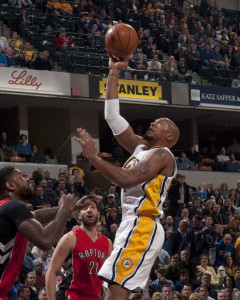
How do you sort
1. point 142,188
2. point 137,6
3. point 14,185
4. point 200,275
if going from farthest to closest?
point 137,6 → point 200,275 → point 142,188 → point 14,185

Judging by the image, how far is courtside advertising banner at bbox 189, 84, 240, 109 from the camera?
23.1 metres

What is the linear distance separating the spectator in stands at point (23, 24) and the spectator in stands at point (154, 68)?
385cm

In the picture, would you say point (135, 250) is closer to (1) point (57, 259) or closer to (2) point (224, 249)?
(1) point (57, 259)

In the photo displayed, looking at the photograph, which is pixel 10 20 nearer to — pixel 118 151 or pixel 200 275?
pixel 118 151

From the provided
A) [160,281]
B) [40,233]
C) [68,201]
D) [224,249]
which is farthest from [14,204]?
[224,249]

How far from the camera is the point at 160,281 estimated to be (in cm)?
1192

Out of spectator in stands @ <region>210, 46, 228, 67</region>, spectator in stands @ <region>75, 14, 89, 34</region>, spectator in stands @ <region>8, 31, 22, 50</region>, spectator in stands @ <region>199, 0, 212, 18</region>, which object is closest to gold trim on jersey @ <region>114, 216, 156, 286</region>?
spectator in stands @ <region>8, 31, 22, 50</region>

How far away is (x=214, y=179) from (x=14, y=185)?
1809 centimetres

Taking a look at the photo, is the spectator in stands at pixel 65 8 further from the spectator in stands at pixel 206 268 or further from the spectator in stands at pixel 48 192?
the spectator in stands at pixel 206 268

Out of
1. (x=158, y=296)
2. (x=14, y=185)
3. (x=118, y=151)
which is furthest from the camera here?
(x=118, y=151)

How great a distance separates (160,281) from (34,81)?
9.98 metres

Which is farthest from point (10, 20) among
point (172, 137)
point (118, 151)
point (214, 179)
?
point (172, 137)

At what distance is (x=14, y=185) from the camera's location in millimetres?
4844

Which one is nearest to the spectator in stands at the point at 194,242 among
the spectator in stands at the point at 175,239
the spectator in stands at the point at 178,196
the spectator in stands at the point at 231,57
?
the spectator in stands at the point at 175,239
